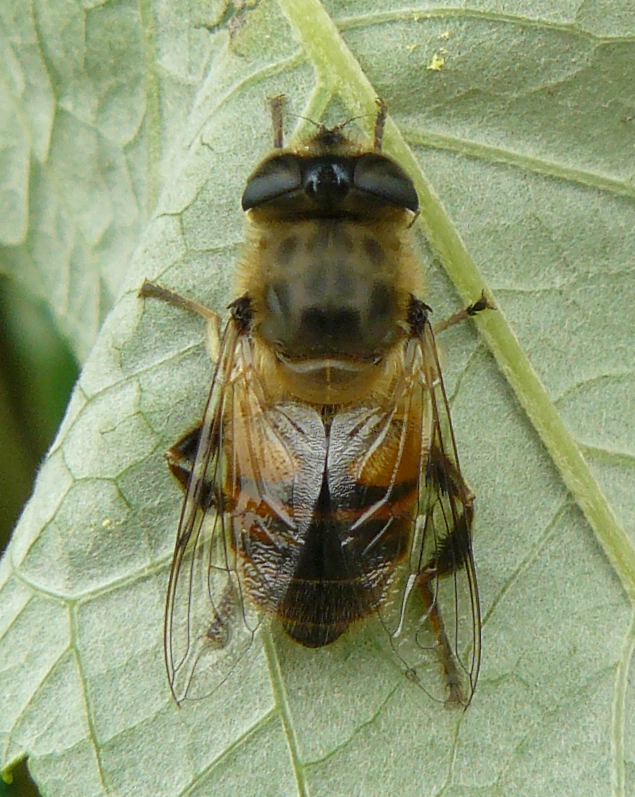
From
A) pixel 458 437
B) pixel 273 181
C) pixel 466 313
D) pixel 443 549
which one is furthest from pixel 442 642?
pixel 273 181

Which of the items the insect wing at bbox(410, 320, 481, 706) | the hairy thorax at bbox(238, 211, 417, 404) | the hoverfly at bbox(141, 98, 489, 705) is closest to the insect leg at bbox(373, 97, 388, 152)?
the hoverfly at bbox(141, 98, 489, 705)

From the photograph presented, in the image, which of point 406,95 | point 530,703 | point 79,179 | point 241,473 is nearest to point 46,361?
point 79,179

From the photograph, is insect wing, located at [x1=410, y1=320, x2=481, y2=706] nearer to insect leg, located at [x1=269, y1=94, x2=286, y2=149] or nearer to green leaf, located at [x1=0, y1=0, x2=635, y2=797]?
green leaf, located at [x1=0, y1=0, x2=635, y2=797]

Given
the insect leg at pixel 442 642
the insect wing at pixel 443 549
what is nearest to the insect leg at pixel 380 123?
the insect wing at pixel 443 549

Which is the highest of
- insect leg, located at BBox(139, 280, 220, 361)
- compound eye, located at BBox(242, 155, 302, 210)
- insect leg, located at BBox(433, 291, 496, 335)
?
compound eye, located at BBox(242, 155, 302, 210)

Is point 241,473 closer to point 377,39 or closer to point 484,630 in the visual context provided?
point 484,630

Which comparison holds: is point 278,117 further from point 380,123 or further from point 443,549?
point 443,549
